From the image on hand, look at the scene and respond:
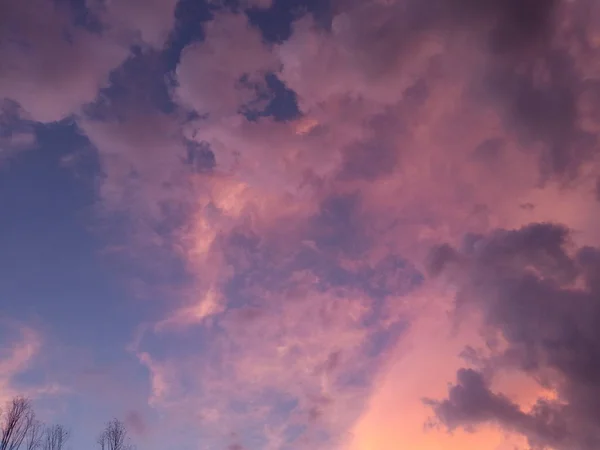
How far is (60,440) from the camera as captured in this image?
6109cm

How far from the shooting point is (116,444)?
64.9 m

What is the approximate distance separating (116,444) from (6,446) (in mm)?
15747

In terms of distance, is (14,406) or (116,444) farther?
(116,444)

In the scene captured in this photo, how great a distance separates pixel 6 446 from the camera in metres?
56.4

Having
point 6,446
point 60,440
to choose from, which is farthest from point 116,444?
point 6,446

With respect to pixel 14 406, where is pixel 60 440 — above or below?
below

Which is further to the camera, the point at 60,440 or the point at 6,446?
the point at 60,440

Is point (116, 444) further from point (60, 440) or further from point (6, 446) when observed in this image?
point (6, 446)

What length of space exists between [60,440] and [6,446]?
283 inches

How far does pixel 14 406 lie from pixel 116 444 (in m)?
17.3

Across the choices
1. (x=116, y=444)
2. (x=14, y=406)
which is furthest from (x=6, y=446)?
(x=116, y=444)

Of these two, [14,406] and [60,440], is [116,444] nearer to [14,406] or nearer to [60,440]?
[60,440]

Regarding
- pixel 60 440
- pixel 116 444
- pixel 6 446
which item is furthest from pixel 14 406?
pixel 116 444

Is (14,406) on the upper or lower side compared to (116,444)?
upper
